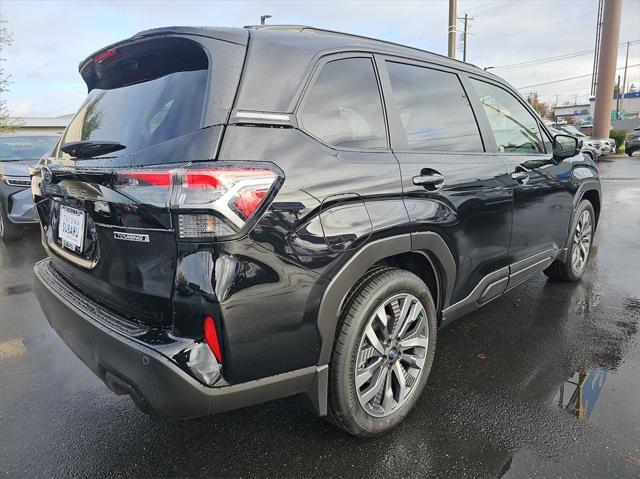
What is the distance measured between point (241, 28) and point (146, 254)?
106cm

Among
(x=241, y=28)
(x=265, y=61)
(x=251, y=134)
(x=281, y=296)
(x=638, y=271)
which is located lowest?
(x=638, y=271)

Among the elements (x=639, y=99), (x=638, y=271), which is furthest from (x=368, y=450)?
(x=639, y=99)

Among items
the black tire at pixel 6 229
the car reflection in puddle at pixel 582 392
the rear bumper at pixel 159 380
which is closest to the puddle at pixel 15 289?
the black tire at pixel 6 229

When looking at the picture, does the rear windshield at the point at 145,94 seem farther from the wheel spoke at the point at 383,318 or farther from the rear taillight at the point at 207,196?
the wheel spoke at the point at 383,318

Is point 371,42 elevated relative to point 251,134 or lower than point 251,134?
elevated

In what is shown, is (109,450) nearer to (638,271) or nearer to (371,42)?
(371,42)

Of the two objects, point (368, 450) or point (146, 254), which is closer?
point (146, 254)

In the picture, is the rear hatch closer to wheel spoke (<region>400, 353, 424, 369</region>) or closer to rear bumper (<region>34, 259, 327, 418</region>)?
rear bumper (<region>34, 259, 327, 418</region>)

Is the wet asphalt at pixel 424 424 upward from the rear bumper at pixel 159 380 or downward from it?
downward

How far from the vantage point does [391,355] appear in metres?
2.34

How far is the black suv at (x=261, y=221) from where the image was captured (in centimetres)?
172

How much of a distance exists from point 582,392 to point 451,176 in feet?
4.91

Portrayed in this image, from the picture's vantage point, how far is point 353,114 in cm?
225

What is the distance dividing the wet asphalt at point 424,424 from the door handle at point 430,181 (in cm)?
122
